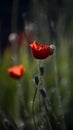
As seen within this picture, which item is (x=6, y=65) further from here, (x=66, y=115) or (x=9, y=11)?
(x=9, y=11)

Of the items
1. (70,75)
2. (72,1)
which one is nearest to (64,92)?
(70,75)

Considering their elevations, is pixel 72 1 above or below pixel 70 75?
above

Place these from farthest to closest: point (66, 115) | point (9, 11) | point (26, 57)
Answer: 1. point (9, 11)
2. point (26, 57)
3. point (66, 115)

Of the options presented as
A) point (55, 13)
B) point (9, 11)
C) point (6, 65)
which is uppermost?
point (55, 13)

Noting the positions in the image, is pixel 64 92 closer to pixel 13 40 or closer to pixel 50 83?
pixel 50 83

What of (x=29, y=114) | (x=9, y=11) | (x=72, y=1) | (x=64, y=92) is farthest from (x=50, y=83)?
(x=9, y=11)

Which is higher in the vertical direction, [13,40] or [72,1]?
[72,1]

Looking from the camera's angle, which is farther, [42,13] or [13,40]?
[13,40]

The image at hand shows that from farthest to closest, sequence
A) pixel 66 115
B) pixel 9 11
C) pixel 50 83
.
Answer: pixel 9 11
pixel 50 83
pixel 66 115

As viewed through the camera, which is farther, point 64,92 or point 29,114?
point 64,92

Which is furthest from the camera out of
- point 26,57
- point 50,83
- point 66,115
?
point 26,57
